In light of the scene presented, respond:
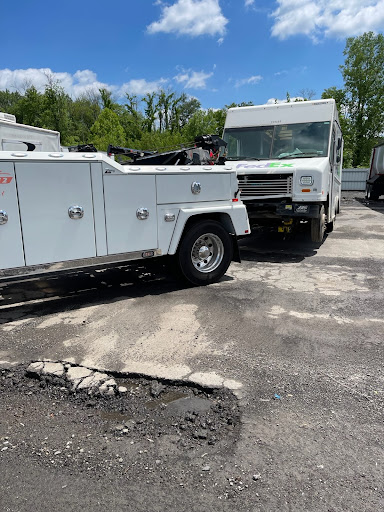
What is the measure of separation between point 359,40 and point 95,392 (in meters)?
46.4

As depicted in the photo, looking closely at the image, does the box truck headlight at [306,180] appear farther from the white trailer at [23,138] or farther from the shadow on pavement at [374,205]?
the shadow on pavement at [374,205]

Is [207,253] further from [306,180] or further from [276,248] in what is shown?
[276,248]

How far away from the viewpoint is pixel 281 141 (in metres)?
8.83

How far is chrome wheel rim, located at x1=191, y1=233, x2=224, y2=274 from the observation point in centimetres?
596

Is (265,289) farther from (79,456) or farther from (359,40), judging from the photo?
(359,40)

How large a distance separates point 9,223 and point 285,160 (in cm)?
606

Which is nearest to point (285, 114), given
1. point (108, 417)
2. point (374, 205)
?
point (108, 417)

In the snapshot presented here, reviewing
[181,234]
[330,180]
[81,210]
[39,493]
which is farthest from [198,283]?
[330,180]

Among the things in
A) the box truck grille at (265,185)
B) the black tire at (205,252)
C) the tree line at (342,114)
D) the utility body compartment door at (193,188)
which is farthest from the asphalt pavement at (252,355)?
the tree line at (342,114)

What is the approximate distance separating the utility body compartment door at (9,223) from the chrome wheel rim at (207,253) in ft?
8.10

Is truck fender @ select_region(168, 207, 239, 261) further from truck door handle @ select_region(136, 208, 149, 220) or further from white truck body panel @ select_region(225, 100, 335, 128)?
white truck body panel @ select_region(225, 100, 335, 128)

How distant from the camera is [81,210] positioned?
4.60 metres

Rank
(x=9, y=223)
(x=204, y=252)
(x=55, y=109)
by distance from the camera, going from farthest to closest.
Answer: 1. (x=55, y=109)
2. (x=204, y=252)
3. (x=9, y=223)

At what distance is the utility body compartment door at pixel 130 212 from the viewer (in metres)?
4.83
